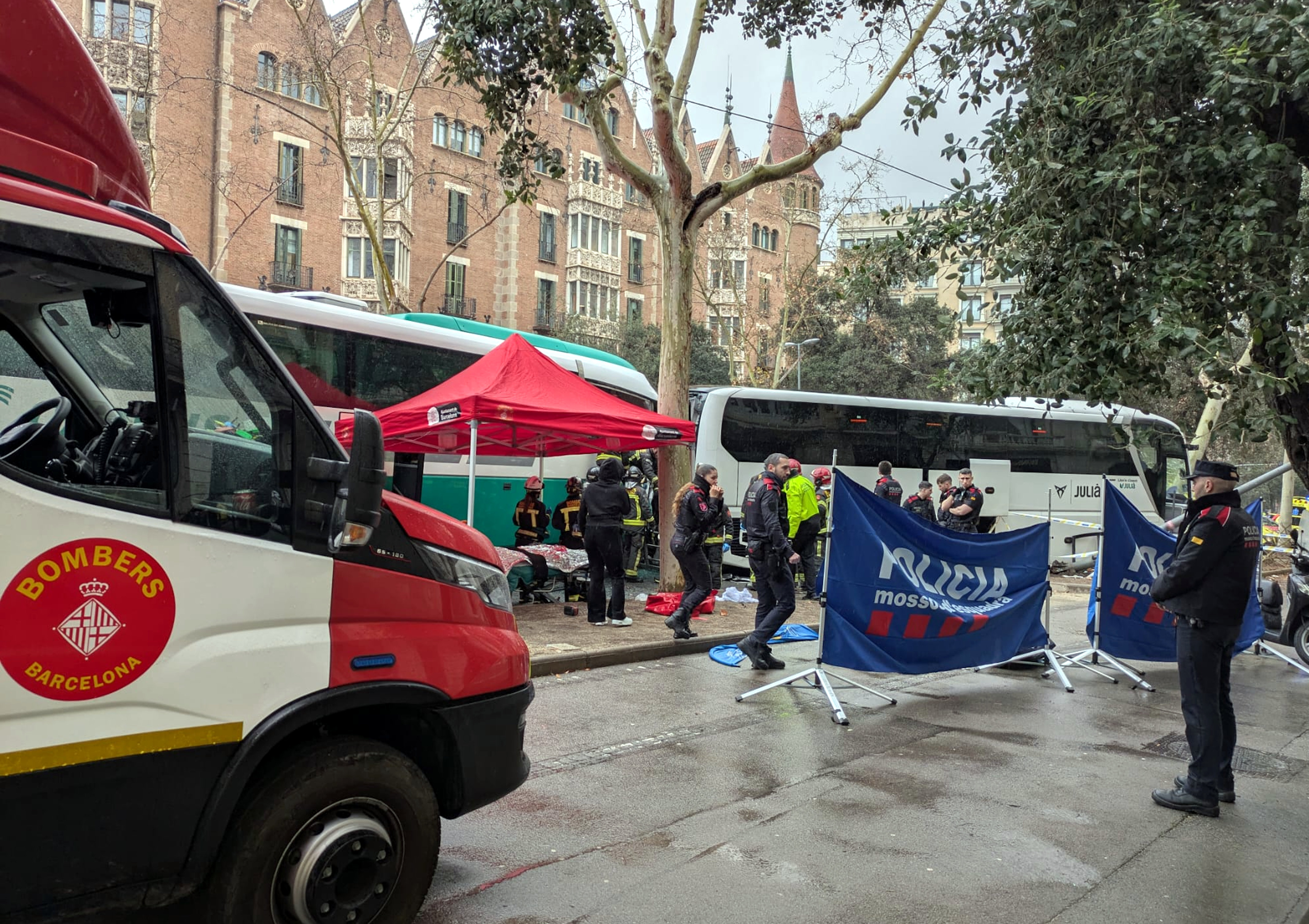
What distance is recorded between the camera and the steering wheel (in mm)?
2717

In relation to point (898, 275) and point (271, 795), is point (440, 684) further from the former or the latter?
point (898, 275)

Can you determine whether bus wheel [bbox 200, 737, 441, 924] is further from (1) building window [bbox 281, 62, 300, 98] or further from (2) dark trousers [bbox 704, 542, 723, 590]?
(1) building window [bbox 281, 62, 300, 98]

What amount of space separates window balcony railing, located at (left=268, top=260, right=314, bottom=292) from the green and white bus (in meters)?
23.0

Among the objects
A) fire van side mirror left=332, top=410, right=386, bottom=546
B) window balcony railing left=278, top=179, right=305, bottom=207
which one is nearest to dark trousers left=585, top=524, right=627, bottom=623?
fire van side mirror left=332, top=410, right=386, bottom=546

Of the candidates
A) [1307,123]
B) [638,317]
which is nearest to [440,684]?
[1307,123]

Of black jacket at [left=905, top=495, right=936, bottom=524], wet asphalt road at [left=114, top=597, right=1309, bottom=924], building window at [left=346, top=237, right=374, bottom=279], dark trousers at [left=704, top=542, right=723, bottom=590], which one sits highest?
building window at [left=346, top=237, right=374, bottom=279]

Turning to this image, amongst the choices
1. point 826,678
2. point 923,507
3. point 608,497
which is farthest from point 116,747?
point 923,507

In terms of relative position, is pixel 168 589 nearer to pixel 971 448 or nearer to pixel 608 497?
pixel 608 497

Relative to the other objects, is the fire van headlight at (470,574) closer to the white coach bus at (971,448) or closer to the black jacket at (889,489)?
the black jacket at (889,489)

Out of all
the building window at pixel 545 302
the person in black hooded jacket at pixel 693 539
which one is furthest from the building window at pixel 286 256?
the person in black hooded jacket at pixel 693 539

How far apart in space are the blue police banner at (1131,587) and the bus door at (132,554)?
27.4 ft

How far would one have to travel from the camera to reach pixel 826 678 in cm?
816

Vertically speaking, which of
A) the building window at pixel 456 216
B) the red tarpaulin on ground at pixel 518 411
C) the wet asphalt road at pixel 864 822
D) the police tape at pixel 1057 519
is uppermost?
the building window at pixel 456 216

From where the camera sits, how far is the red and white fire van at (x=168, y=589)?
102 inches
